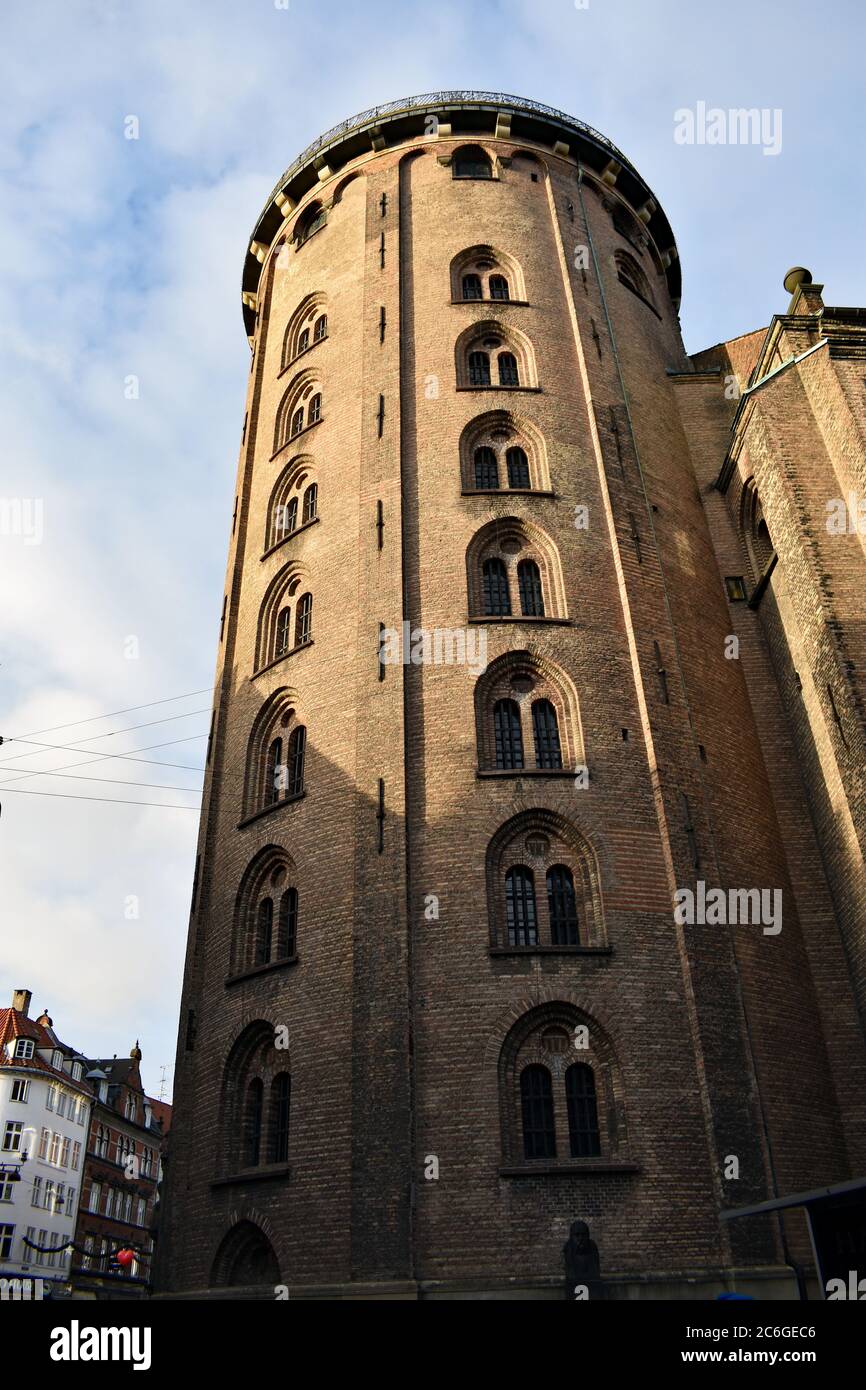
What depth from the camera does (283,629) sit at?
21.8 m

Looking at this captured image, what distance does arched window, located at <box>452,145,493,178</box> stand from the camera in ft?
90.0

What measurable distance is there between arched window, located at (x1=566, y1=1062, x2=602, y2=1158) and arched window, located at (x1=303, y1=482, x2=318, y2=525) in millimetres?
12992

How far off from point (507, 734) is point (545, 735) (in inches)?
26.2

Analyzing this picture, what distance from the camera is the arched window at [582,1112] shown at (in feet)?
47.2

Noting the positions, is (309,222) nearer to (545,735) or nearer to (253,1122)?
(545,735)

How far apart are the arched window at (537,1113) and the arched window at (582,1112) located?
28 centimetres

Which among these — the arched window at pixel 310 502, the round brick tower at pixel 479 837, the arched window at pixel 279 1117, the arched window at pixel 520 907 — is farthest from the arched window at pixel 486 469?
the arched window at pixel 279 1117

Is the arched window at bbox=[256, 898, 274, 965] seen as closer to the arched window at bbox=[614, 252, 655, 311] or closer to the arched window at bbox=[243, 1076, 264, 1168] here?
the arched window at bbox=[243, 1076, 264, 1168]

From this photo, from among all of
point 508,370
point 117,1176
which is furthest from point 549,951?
point 117,1176

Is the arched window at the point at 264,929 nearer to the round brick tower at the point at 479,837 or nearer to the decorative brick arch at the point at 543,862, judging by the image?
the round brick tower at the point at 479,837

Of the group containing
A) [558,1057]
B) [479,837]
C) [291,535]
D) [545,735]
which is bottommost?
[558,1057]

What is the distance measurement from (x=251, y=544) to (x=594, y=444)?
8.29 metres

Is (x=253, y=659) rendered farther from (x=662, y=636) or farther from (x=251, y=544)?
(x=662, y=636)
